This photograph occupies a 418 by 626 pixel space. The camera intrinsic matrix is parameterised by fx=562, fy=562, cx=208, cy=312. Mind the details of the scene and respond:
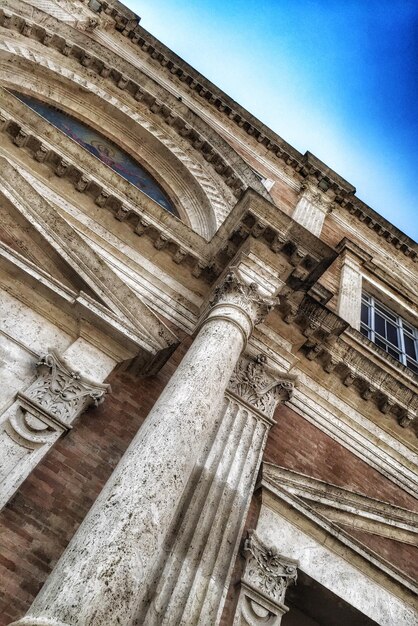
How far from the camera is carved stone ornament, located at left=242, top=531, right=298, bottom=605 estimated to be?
5281 millimetres

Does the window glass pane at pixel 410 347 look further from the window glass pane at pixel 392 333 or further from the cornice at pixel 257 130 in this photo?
the cornice at pixel 257 130

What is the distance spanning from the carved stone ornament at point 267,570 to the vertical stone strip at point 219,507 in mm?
350

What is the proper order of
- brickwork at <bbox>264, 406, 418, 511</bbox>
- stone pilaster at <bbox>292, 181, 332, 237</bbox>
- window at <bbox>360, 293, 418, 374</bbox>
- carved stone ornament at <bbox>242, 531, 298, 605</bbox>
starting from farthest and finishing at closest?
stone pilaster at <bbox>292, 181, 332, 237</bbox>, window at <bbox>360, 293, 418, 374</bbox>, brickwork at <bbox>264, 406, 418, 511</bbox>, carved stone ornament at <bbox>242, 531, 298, 605</bbox>

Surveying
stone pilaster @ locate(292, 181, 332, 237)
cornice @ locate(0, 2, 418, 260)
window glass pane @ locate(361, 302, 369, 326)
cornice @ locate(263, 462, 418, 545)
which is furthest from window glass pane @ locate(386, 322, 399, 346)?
cornice @ locate(263, 462, 418, 545)

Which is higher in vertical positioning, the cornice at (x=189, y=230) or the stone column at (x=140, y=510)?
the cornice at (x=189, y=230)

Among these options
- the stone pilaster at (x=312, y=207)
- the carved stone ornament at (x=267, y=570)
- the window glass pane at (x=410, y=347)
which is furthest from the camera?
the stone pilaster at (x=312, y=207)

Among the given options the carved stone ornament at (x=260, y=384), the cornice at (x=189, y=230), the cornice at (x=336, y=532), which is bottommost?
the cornice at (x=336, y=532)

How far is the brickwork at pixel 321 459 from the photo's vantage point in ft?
22.8

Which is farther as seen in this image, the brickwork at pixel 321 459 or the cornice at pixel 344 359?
the cornice at pixel 344 359

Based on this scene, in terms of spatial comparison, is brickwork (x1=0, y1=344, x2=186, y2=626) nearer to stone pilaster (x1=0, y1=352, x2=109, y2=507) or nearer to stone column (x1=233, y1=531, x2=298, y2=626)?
stone pilaster (x1=0, y1=352, x2=109, y2=507)

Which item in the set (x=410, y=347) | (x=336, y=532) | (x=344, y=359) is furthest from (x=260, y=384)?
(x=410, y=347)

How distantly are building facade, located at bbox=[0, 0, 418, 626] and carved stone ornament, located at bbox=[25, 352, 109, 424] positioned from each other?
0.9 inches

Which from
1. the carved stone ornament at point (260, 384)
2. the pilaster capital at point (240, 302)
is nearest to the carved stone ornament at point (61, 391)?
the pilaster capital at point (240, 302)

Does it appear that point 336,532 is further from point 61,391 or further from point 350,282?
point 350,282
